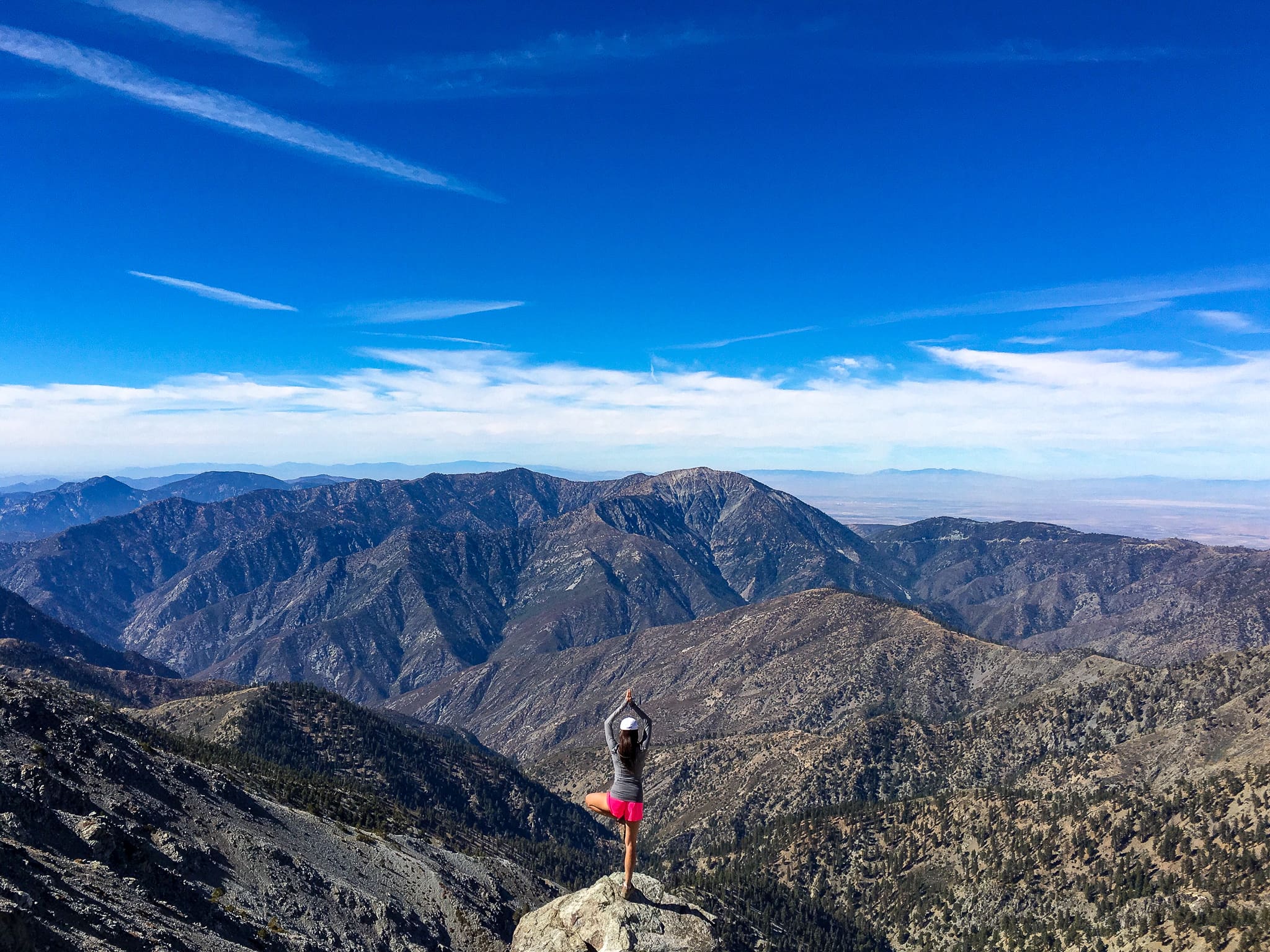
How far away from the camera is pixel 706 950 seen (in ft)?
65.5

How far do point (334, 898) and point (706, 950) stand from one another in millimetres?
71428

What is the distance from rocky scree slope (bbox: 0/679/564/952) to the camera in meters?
40.4

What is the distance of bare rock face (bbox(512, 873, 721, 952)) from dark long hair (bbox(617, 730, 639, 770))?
6.05 m

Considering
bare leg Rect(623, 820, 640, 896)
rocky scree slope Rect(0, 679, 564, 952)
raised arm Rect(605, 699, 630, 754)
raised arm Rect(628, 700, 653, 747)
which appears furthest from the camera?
rocky scree slope Rect(0, 679, 564, 952)

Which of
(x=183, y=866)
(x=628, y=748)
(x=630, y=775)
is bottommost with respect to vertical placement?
(x=183, y=866)

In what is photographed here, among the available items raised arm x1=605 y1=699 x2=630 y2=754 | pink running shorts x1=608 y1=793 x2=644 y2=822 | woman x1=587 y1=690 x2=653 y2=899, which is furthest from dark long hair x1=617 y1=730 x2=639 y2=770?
pink running shorts x1=608 y1=793 x2=644 y2=822

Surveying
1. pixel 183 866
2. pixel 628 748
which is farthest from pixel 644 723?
pixel 183 866

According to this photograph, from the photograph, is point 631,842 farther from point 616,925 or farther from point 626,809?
point 616,925

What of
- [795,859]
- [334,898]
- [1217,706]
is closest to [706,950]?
[334,898]

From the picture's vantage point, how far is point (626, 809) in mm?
18000

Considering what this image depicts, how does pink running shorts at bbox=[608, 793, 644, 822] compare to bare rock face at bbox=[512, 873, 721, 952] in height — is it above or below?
above

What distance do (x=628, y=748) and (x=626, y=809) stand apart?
176cm

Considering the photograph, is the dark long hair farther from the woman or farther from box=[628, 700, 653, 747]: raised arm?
box=[628, 700, 653, 747]: raised arm

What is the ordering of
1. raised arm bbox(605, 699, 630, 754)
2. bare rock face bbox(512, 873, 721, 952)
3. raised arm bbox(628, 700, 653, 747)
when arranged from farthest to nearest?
bare rock face bbox(512, 873, 721, 952), raised arm bbox(628, 700, 653, 747), raised arm bbox(605, 699, 630, 754)
